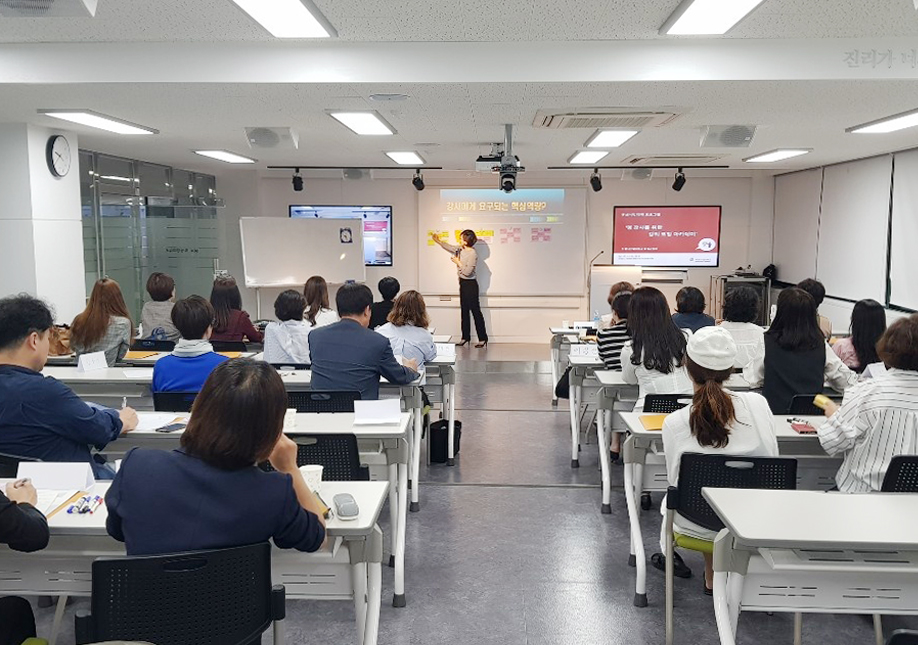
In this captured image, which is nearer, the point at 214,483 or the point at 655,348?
the point at 214,483

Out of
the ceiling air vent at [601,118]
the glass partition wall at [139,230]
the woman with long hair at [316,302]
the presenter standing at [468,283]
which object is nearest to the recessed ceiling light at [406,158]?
the presenter standing at [468,283]

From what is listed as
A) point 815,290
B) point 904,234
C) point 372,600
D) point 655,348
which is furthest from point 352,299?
point 904,234

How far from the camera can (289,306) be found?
5.43 m

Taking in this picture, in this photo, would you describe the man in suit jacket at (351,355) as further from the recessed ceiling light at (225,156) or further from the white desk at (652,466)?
the recessed ceiling light at (225,156)

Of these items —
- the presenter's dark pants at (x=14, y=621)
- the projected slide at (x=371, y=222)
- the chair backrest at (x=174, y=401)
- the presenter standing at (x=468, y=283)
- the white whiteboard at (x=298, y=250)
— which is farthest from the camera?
the projected slide at (x=371, y=222)

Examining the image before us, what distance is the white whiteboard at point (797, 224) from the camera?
9.86 m

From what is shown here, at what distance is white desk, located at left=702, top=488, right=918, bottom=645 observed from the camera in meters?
2.16

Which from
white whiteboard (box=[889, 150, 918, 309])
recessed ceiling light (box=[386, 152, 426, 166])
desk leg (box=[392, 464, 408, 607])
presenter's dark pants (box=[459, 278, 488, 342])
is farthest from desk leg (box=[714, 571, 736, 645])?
presenter's dark pants (box=[459, 278, 488, 342])

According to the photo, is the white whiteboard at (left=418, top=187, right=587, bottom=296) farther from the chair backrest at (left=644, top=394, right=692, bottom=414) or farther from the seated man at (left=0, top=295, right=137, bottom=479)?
the seated man at (left=0, top=295, right=137, bottom=479)

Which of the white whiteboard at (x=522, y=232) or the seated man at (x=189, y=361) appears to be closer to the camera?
the seated man at (x=189, y=361)

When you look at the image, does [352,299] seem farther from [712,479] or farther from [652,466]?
[712,479]

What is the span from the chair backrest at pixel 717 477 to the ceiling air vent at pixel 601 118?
295cm

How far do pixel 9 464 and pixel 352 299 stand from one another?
2.00 m

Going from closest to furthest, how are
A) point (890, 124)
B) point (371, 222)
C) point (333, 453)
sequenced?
point (333, 453) < point (890, 124) < point (371, 222)
